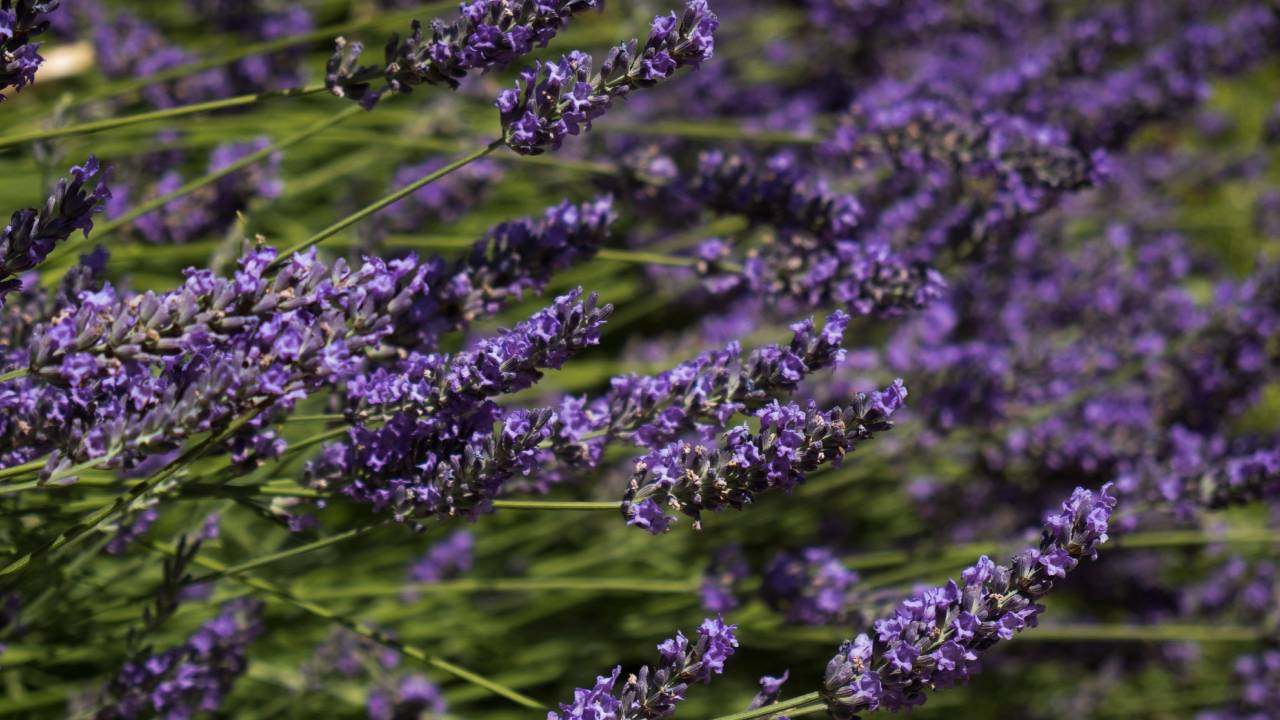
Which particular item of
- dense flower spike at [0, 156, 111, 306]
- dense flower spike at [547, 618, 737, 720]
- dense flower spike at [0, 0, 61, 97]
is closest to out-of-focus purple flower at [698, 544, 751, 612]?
dense flower spike at [547, 618, 737, 720]

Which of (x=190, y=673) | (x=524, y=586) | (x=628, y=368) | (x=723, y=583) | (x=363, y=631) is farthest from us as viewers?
(x=628, y=368)

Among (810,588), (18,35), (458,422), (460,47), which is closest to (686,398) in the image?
(458,422)

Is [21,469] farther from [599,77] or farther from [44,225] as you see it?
[599,77]

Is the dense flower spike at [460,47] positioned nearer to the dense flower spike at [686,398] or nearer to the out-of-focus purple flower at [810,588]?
the dense flower spike at [686,398]

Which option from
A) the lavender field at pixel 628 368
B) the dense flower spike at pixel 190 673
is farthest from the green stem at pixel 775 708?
the dense flower spike at pixel 190 673

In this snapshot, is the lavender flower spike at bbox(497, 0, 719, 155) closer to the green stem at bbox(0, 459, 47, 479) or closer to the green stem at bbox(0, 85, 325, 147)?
the green stem at bbox(0, 85, 325, 147)

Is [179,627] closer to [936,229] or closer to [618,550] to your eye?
[618,550]

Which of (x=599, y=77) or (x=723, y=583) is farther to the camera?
(x=723, y=583)
